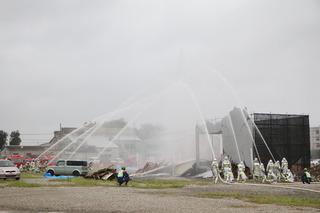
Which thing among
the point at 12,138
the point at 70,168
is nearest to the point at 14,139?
→ the point at 12,138

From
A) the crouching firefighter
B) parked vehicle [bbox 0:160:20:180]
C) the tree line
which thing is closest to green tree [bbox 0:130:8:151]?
the tree line

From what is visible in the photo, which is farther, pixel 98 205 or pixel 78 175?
pixel 78 175

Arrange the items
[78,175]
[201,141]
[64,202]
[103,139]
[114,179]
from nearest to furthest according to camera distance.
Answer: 1. [64,202]
2. [114,179]
3. [78,175]
4. [201,141]
5. [103,139]

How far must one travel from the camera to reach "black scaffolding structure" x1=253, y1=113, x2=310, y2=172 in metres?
45.6

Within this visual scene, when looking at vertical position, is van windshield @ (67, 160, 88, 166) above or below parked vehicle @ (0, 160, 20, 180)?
above

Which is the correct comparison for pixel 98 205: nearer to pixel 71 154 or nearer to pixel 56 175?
pixel 56 175

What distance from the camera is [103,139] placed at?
64812 mm

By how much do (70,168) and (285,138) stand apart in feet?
76.5

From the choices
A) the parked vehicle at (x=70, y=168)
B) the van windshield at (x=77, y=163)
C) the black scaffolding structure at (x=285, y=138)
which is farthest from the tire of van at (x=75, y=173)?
the black scaffolding structure at (x=285, y=138)

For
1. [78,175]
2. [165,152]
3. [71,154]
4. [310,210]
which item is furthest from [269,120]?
[310,210]

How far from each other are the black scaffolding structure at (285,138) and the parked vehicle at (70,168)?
1786 centimetres

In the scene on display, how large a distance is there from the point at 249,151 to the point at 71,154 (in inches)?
922

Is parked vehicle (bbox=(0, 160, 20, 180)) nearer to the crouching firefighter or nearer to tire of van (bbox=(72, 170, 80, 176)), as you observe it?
tire of van (bbox=(72, 170, 80, 176))

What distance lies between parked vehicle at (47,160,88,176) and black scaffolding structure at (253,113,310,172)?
17856 millimetres
